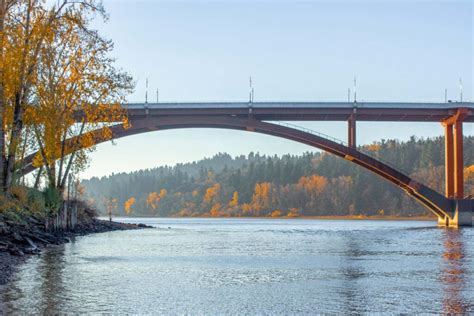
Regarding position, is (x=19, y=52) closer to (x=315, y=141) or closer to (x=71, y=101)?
(x=71, y=101)

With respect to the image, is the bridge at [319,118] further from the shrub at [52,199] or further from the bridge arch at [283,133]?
the shrub at [52,199]

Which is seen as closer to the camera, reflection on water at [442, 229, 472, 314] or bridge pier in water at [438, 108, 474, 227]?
reflection on water at [442, 229, 472, 314]

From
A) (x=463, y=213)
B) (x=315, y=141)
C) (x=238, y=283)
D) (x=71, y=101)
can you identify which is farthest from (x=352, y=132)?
(x=238, y=283)

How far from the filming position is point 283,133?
2154 inches

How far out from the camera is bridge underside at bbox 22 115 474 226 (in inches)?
2170

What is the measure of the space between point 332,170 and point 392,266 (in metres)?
140

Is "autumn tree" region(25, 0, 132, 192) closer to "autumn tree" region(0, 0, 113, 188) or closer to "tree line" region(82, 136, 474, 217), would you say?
"autumn tree" region(0, 0, 113, 188)

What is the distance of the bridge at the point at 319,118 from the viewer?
182 feet

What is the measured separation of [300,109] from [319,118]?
12.8 ft

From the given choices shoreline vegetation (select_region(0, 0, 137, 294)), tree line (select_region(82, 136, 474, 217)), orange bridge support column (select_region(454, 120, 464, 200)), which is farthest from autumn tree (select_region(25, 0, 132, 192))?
tree line (select_region(82, 136, 474, 217))

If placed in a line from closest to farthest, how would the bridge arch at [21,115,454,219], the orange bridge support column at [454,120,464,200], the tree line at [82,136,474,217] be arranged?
the bridge arch at [21,115,454,219]
the orange bridge support column at [454,120,464,200]
the tree line at [82,136,474,217]

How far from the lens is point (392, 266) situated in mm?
21906

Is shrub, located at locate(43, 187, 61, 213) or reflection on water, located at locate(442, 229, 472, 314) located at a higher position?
shrub, located at locate(43, 187, 61, 213)

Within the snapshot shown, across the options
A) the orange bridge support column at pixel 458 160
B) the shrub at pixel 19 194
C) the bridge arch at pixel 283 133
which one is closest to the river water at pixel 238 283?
the shrub at pixel 19 194
